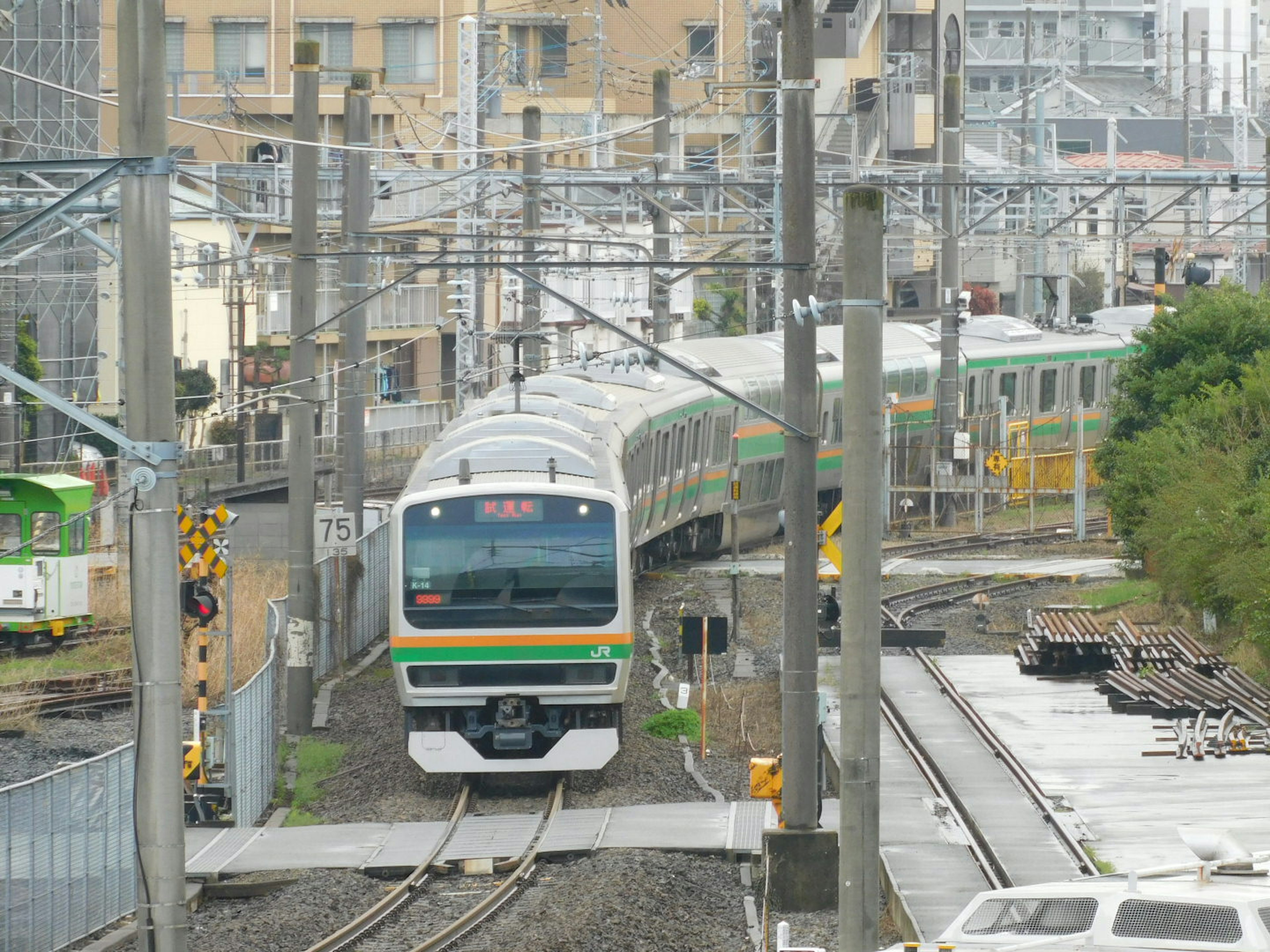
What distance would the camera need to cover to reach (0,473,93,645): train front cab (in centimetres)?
2334

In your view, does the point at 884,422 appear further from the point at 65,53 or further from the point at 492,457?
the point at 492,457

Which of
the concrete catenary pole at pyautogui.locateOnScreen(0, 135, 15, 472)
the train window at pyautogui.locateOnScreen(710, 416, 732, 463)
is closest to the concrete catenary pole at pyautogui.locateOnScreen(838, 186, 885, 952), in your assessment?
the concrete catenary pole at pyautogui.locateOnScreen(0, 135, 15, 472)

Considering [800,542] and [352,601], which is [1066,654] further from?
[800,542]

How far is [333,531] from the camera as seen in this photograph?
1981 centimetres

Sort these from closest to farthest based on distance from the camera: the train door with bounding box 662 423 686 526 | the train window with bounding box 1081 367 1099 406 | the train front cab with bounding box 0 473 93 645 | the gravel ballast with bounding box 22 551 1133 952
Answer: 1. the gravel ballast with bounding box 22 551 1133 952
2. the train front cab with bounding box 0 473 93 645
3. the train door with bounding box 662 423 686 526
4. the train window with bounding box 1081 367 1099 406

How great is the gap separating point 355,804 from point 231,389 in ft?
94.4

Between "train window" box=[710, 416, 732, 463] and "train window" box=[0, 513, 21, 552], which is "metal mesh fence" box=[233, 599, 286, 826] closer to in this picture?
"train window" box=[0, 513, 21, 552]

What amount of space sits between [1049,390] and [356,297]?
775 inches

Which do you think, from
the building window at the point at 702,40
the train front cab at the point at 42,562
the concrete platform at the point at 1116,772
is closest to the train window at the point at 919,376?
the concrete platform at the point at 1116,772

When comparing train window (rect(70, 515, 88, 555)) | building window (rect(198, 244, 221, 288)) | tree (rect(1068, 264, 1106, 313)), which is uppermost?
tree (rect(1068, 264, 1106, 313))

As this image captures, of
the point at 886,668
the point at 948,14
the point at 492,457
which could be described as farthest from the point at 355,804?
the point at 948,14

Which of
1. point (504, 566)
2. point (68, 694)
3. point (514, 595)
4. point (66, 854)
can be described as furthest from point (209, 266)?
point (66, 854)

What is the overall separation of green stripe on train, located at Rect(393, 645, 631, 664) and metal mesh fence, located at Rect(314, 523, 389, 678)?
146 inches

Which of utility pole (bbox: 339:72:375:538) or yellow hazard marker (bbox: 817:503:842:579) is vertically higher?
utility pole (bbox: 339:72:375:538)
